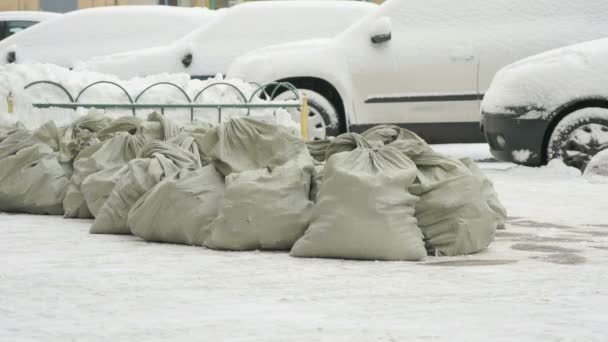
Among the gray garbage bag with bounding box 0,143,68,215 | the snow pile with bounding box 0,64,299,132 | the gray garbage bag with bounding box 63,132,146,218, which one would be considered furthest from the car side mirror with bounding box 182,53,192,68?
the gray garbage bag with bounding box 63,132,146,218

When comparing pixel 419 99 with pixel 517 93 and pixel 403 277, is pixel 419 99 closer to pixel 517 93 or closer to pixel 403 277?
pixel 517 93

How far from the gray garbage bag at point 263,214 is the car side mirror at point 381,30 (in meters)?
5.63

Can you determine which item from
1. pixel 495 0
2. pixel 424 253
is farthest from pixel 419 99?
pixel 424 253

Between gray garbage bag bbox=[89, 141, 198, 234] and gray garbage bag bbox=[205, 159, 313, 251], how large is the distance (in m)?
0.76

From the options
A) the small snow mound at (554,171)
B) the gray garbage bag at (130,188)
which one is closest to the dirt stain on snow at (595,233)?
the gray garbage bag at (130,188)

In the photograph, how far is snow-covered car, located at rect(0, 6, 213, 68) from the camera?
48.6ft

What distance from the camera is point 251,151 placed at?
19.0 feet

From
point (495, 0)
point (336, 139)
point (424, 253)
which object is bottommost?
point (424, 253)

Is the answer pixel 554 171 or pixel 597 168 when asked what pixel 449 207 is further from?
pixel 554 171

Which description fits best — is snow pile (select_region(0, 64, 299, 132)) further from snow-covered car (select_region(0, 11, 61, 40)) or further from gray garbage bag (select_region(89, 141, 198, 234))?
snow-covered car (select_region(0, 11, 61, 40))

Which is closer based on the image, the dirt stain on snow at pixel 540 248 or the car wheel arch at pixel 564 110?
the dirt stain on snow at pixel 540 248

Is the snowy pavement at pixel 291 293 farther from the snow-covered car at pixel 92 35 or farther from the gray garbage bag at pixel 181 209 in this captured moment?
the snow-covered car at pixel 92 35

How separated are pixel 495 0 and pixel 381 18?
3.69 ft

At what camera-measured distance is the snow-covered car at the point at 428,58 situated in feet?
35.1
